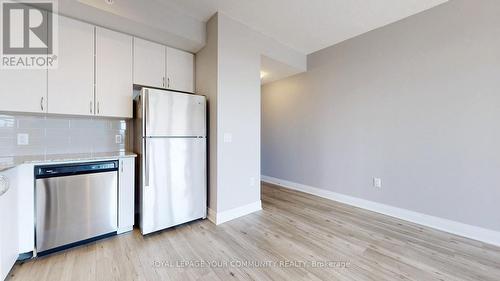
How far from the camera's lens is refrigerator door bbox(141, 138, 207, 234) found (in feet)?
7.16

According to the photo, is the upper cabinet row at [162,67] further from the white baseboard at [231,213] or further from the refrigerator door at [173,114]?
the white baseboard at [231,213]

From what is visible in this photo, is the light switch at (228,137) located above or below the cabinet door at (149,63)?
below

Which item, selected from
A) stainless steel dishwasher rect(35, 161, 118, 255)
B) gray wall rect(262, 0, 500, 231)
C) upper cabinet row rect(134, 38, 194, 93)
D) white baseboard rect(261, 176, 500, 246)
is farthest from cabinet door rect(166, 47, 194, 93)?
→ white baseboard rect(261, 176, 500, 246)

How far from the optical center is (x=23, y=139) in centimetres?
208

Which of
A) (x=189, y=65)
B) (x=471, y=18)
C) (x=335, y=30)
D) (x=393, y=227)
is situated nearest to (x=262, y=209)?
(x=393, y=227)

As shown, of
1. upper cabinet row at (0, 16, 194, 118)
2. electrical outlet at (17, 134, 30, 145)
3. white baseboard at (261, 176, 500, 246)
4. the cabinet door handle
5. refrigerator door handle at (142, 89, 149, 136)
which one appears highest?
upper cabinet row at (0, 16, 194, 118)

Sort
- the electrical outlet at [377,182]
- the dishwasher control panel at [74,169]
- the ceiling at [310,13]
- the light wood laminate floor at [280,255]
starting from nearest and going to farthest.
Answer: the light wood laminate floor at [280,255], the dishwasher control panel at [74,169], the ceiling at [310,13], the electrical outlet at [377,182]

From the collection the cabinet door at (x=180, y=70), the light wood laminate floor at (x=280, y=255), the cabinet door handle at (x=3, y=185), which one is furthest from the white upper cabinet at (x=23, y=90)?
the light wood laminate floor at (x=280, y=255)

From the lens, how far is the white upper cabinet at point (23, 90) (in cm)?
181

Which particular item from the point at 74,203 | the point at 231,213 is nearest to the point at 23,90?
the point at 74,203

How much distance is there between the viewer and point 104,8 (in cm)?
199

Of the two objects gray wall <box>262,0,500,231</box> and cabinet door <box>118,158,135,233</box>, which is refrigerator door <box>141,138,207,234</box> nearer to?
cabinet door <box>118,158,135,233</box>

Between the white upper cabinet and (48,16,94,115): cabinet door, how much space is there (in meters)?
0.06

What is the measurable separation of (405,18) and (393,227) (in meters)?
2.83
